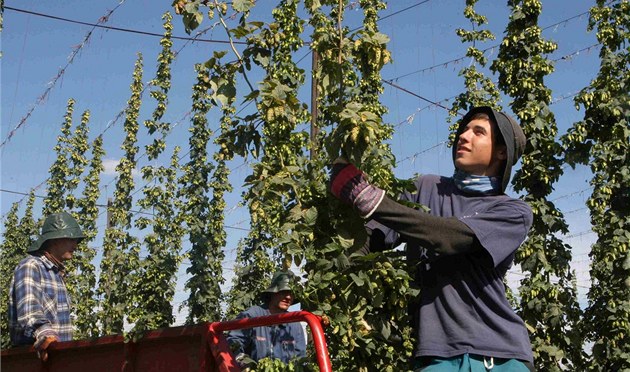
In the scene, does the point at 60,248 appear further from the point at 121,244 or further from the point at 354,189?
the point at 121,244

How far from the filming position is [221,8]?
344cm

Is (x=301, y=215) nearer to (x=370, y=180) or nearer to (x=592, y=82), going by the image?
(x=370, y=180)

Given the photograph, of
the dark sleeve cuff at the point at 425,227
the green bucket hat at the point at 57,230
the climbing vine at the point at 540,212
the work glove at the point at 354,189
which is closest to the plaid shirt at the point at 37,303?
the green bucket hat at the point at 57,230

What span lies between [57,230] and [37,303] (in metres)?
0.68

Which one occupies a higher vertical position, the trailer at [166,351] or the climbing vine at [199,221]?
the climbing vine at [199,221]

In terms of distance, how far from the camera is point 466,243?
2.71 meters

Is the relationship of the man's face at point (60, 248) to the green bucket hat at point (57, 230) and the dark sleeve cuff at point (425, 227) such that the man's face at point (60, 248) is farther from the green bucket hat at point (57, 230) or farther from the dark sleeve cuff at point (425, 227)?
the dark sleeve cuff at point (425, 227)

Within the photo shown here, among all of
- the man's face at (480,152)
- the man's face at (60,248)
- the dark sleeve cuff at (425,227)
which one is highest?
the man's face at (60,248)

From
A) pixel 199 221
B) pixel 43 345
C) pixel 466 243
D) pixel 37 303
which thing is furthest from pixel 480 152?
pixel 199 221

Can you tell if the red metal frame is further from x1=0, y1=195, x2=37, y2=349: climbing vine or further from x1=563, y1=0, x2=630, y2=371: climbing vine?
x1=0, y1=195, x2=37, y2=349: climbing vine

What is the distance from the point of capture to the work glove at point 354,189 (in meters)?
2.66

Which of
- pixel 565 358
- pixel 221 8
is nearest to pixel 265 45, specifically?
pixel 221 8

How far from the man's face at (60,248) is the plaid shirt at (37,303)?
0.27 ft

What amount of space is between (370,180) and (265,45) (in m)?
0.96
